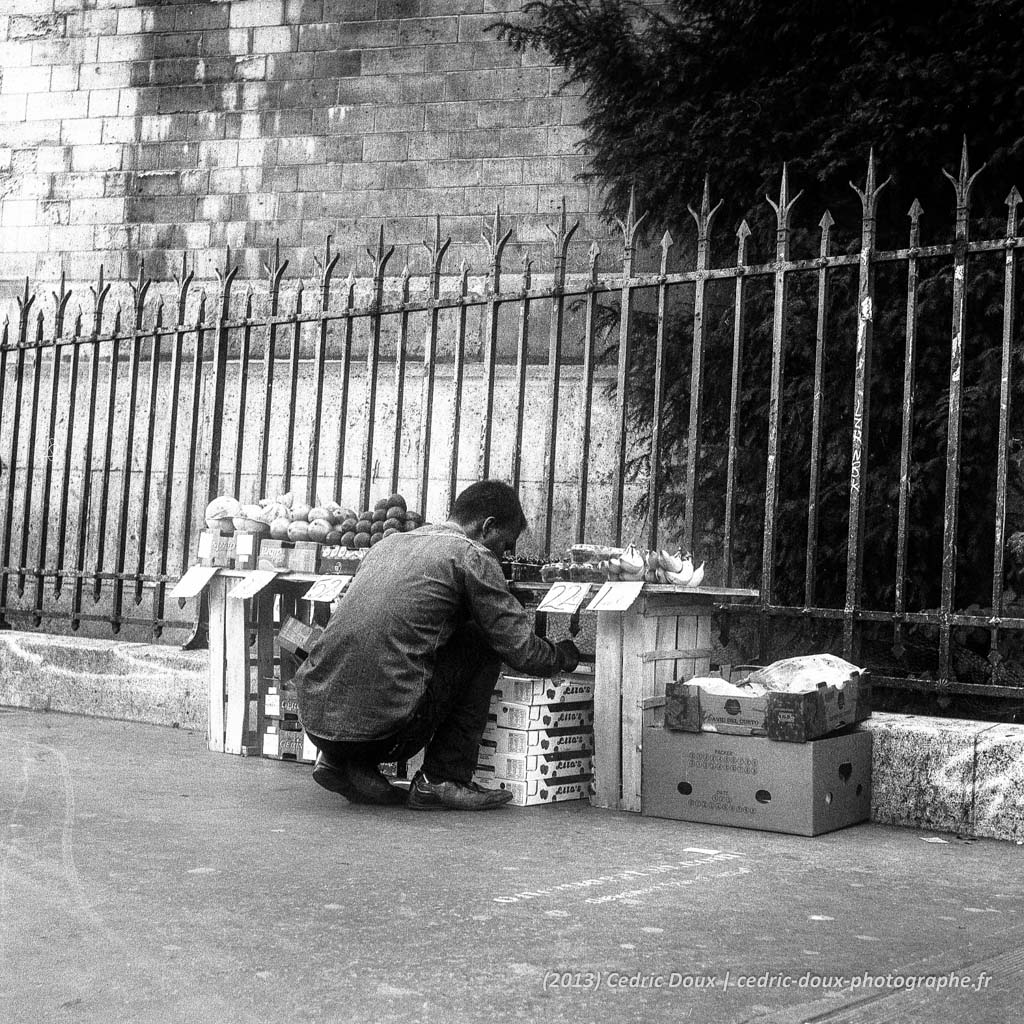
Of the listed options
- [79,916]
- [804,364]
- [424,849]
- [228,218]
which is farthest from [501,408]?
[79,916]

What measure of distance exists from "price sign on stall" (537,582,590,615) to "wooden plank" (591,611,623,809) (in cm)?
13

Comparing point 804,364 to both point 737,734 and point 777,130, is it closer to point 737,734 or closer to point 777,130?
point 777,130

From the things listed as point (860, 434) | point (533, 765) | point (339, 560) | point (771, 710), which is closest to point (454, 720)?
point (533, 765)

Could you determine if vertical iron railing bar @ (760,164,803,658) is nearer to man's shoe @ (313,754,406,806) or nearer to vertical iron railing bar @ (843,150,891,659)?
vertical iron railing bar @ (843,150,891,659)

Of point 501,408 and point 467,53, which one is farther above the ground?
point 467,53

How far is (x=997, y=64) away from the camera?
764cm

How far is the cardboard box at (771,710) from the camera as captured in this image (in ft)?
17.2

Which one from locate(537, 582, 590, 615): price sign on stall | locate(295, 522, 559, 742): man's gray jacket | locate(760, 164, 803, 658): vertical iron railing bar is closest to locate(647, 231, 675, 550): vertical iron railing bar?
locate(760, 164, 803, 658): vertical iron railing bar

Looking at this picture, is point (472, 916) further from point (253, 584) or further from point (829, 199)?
point (829, 199)

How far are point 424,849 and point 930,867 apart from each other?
1.77 metres

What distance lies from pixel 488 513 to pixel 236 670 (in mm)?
1853

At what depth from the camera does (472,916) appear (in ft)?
12.7

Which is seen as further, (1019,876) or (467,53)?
(467,53)

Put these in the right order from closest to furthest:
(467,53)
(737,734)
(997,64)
A: (737,734)
(997,64)
(467,53)
